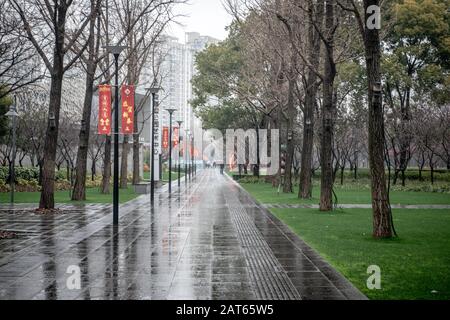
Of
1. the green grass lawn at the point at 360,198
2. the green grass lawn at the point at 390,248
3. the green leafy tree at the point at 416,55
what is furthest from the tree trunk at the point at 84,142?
the green leafy tree at the point at 416,55

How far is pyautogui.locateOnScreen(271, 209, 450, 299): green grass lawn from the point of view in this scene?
8352 millimetres

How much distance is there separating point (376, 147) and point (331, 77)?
7240 millimetres

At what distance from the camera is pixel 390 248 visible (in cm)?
1195

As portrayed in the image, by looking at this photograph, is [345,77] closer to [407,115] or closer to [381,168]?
[407,115]

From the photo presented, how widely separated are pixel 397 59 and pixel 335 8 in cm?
2179

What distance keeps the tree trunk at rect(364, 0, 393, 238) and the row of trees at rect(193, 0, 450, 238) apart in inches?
1.0

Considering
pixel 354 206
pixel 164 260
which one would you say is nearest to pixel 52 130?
pixel 164 260

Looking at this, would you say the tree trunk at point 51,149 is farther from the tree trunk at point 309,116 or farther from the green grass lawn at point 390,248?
the tree trunk at point 309,116

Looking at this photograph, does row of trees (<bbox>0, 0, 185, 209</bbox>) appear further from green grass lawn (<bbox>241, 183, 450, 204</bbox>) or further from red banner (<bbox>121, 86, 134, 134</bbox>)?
green grass lawn (<bbox>241, 183, 450, 204</bbox>)

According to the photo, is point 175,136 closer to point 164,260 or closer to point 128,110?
point 128,110

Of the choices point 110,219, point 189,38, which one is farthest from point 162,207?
point 189,38
